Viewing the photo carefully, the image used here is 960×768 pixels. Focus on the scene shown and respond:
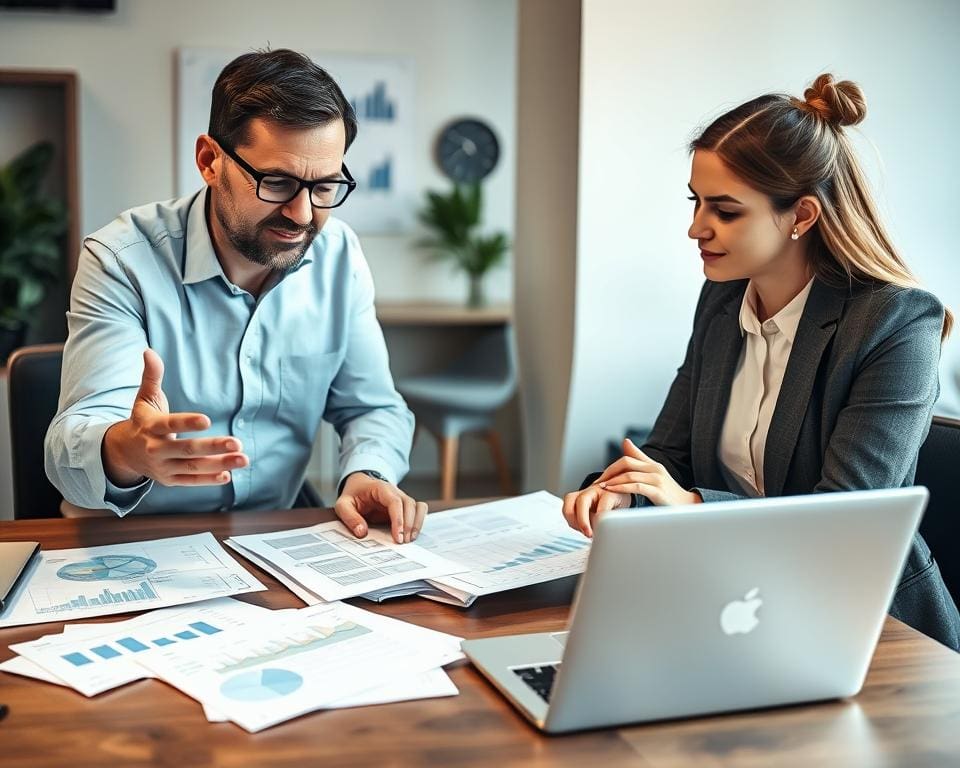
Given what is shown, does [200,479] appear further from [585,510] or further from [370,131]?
[370,131]

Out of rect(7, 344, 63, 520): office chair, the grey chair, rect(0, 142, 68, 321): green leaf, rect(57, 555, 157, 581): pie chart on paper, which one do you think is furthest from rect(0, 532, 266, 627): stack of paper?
rect(0, 142, 68, 321): green leaf

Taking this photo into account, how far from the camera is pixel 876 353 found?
4.96ft

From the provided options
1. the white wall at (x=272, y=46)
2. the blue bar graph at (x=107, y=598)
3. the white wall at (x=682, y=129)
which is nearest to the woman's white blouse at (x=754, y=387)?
the blue bar graph at (x=107, y=598)

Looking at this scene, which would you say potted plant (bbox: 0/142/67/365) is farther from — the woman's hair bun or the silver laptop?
the silver laptop

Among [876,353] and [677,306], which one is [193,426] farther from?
[677,306]

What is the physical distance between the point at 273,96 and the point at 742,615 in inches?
45.2

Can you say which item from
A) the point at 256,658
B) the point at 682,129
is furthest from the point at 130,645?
the point at 682,129

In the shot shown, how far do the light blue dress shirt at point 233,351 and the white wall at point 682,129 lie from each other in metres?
0.95

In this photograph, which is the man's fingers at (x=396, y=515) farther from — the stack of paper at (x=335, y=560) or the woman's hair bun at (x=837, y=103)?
the woman's hair bun at (x=837, y=103)

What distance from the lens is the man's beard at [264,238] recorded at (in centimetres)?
173

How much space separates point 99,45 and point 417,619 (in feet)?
14.3

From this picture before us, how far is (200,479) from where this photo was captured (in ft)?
4.19

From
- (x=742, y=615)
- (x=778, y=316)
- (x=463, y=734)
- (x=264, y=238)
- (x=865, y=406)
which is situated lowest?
(x=463, y=734)

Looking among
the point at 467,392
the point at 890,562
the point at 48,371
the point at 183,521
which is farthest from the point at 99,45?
the point at 890,562
